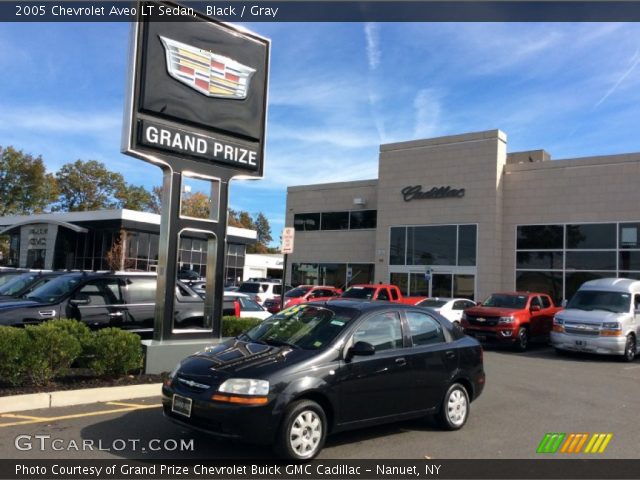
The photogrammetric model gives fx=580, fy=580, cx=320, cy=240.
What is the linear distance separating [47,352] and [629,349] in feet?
44.9

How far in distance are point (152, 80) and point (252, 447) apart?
592cm

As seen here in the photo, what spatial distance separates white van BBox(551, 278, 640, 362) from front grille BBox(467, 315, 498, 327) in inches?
66.3

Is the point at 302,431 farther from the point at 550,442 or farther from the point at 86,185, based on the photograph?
the point at 86,185

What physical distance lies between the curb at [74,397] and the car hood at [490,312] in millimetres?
11226

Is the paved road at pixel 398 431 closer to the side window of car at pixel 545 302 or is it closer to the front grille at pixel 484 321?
the front grille at pixel 484 321

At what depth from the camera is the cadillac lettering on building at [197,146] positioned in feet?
29.7

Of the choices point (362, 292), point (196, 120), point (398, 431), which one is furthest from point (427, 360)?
point (362, 292)

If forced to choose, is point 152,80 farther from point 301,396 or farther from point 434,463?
point 434,463

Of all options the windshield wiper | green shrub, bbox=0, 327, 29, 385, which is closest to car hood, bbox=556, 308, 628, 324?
the windshield wiper

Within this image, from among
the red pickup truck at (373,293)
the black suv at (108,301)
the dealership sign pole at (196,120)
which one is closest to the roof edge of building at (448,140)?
the red pickup truck at (373,293)

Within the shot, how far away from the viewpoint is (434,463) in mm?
5699

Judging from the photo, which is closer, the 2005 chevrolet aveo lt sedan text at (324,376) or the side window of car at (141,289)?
the 2005 chevrolet aveo lt sedan text at (324,376)

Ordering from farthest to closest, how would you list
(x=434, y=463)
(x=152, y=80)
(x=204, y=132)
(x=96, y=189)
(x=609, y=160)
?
(x=96, y=189) < (x=609, y=160) < (x=204, y=132) < (x=152, y=80) < (x=434, y=463)

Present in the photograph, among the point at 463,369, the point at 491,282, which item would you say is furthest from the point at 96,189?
the point at 463,369
